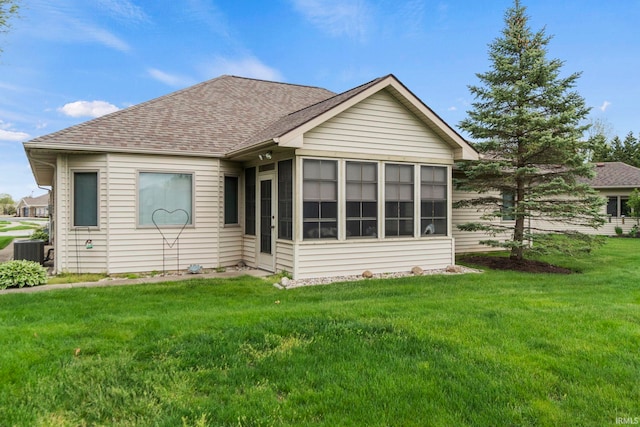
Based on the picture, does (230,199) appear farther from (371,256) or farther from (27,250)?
(27,250)

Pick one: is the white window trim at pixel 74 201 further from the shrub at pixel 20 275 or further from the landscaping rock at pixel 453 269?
the landscaping rock at pixel 453 269

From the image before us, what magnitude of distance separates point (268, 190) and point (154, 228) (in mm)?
2802

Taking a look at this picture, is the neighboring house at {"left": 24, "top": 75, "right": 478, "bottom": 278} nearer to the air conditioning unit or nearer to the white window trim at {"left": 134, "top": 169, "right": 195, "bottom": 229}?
the white window trim at {"left": 134, "top": 169, "right": 195, "bottom": 229}

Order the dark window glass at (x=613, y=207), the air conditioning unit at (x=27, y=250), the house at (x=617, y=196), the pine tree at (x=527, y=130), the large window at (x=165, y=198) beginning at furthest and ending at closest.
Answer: the dark window glass at (x=613, y=207), the house at (x=617, y=196), the air conditioning unit at (x=27, y=250), the pine tree at (x=527, y=130), the large window at (x=165, y=198)

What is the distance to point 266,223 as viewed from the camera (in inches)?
369

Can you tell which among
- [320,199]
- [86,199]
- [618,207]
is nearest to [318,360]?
[320,199]

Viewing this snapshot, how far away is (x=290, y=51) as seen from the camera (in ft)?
61.0

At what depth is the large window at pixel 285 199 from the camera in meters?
8.29

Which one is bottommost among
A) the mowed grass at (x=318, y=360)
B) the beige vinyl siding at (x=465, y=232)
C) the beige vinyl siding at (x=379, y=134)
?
the mowed grass at (x=318, y=360)

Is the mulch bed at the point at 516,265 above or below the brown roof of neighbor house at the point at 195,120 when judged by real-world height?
below

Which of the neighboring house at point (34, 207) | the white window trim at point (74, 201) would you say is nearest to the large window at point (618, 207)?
the white window trim at point (74, 201)

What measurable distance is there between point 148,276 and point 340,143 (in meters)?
5.15

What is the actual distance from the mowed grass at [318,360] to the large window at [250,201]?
11.8 feet

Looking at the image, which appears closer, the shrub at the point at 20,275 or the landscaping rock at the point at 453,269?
the shrub at the point at 20,275
